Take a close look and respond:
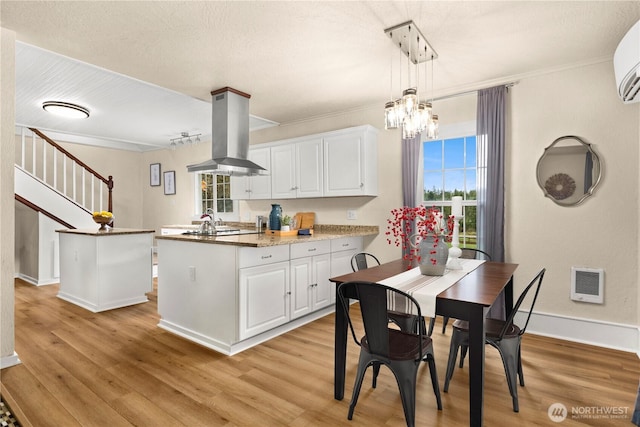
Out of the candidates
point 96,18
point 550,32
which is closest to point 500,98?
point 550,32

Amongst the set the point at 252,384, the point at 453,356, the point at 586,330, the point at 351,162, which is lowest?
the point at 252,384

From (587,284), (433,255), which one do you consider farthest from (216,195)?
(587,284)

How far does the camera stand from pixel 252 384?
7.63 feet

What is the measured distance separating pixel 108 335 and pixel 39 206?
11.6 ft

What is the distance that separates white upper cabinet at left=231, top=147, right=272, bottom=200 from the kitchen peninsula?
1.76 meters

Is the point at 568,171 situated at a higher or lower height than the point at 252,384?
higher

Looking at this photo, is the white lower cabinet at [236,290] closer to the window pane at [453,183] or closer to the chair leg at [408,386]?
the chair leg at [408,386]

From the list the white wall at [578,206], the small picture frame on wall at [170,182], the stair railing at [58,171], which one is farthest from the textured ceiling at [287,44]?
the small picture frame on wall at [170,182]

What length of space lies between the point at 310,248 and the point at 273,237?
399 millimetres

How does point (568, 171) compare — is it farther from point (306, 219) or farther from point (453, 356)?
point (306, 219)

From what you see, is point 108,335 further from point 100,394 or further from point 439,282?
point 439,282

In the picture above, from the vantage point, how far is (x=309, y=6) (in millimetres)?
2230

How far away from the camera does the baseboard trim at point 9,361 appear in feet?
8.21

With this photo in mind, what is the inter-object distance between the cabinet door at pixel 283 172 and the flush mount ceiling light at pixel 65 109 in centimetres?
269
